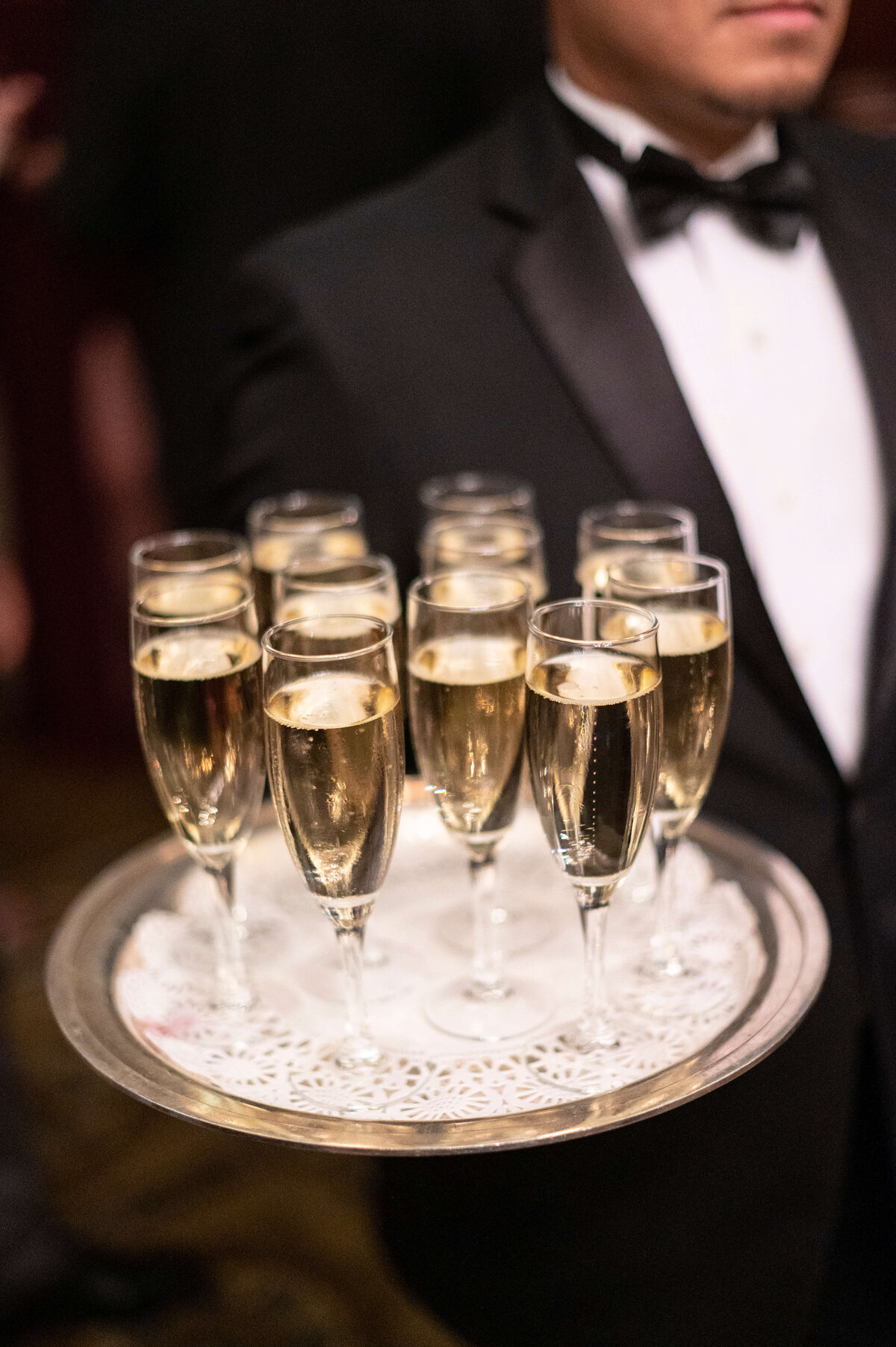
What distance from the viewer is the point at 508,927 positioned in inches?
52.4

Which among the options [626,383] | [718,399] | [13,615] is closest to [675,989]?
[626,383]

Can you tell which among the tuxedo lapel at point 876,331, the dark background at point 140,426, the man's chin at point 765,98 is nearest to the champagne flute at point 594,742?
the tuxedo lapel at point 876,331

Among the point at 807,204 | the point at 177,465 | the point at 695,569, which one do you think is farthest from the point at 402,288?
the point at 177,465

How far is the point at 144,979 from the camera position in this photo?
1.24m

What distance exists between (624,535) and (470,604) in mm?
214

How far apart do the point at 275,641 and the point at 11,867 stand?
96.7 inches

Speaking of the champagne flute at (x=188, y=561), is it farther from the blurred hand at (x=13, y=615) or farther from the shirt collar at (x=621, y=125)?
the blurred hand at (x=13, y=615)

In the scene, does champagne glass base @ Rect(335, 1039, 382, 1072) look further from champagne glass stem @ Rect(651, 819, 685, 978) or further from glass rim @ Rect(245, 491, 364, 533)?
glass rim @ Rect(245, 491, 364, 533)

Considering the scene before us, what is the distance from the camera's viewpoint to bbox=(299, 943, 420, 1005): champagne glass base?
123cm

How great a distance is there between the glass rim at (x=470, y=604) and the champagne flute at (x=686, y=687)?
84mm

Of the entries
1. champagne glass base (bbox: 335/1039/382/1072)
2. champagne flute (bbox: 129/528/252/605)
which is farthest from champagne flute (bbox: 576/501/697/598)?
champagne glass base (bbox: 335/1039/382/1072)

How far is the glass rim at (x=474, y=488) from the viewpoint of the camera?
1.57m

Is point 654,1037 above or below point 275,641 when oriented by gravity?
below

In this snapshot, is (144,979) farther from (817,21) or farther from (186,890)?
(817,21)
